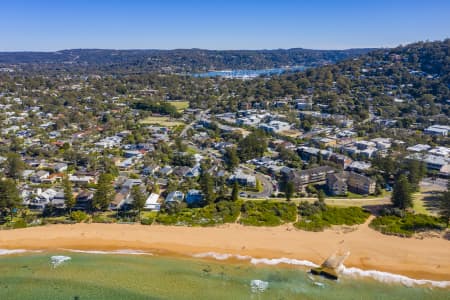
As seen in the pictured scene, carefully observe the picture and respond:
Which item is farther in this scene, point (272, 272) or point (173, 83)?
point (173, 83)

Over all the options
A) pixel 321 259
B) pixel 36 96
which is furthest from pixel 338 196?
pixel 36 96

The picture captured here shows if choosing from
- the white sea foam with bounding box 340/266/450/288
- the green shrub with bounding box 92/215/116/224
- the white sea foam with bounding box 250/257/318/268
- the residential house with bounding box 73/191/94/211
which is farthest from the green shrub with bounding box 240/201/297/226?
the residential house with bounding box 73/191/94/211

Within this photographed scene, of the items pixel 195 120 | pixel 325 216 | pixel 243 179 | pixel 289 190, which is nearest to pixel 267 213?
pixel 289 190

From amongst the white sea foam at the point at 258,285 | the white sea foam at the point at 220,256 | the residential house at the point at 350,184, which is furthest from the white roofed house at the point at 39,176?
the residential house at the point at 350,184

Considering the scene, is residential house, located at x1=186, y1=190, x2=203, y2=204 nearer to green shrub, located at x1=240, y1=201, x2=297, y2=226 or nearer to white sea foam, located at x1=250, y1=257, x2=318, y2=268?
green shrub, located at x1=240, y1=201, x2=297, y2=226

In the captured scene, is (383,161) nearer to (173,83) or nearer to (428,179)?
(428,179)

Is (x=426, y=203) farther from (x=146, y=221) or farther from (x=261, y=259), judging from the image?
(x=146, y=221)

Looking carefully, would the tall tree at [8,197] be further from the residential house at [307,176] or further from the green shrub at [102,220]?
the residential house at [307,176]
